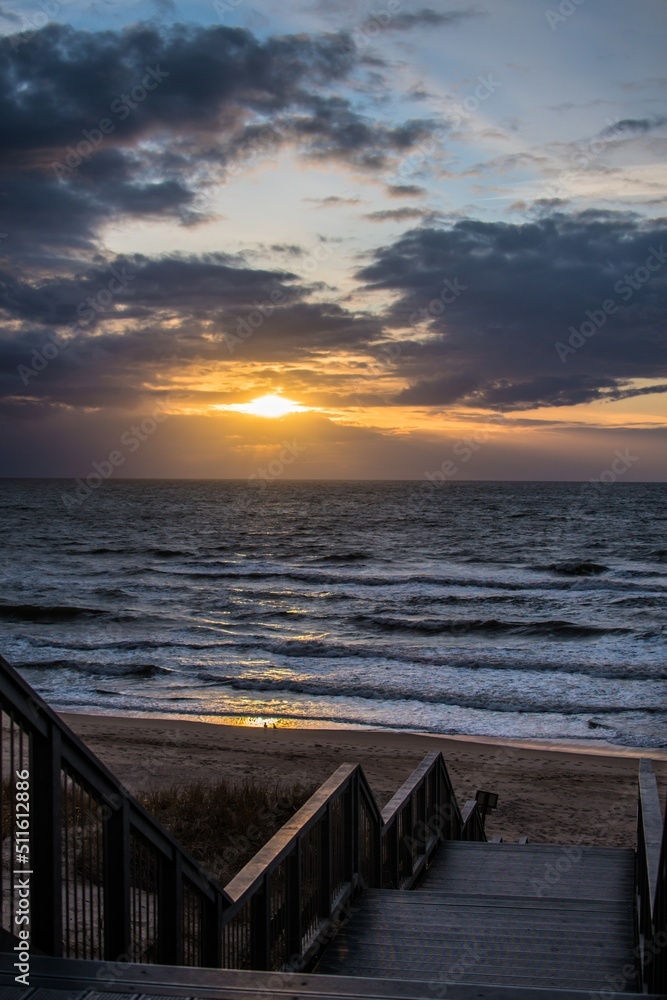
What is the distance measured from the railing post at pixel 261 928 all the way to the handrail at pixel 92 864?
41 cm

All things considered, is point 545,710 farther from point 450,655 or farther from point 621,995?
point 621,995

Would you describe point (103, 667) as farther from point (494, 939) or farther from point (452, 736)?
point (494, 939)

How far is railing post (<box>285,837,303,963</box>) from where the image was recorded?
486cm

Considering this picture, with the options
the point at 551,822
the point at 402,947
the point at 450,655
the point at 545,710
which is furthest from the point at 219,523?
the point at 402,947

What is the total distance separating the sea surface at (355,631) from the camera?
59.6ft

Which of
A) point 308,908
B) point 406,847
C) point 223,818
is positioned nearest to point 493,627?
point 223,818

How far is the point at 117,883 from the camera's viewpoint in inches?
137

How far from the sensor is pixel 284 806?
10031 mm

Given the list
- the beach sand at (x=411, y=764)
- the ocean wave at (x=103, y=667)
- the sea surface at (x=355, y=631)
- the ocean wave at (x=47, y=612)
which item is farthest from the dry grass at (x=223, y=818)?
the ocean wave at (x=47, y=612)

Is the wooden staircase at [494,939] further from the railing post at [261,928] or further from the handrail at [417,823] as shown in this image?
the handrail at [417,823]

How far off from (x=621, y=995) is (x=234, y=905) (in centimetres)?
193

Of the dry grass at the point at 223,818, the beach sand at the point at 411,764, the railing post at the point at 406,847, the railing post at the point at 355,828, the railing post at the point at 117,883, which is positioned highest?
the railing post at the point at 117,883

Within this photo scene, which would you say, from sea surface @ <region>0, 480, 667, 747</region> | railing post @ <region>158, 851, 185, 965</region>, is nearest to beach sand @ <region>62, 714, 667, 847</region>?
sea surface @ <region>0, 480, 667, 747</region>

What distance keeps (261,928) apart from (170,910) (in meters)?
0.88
